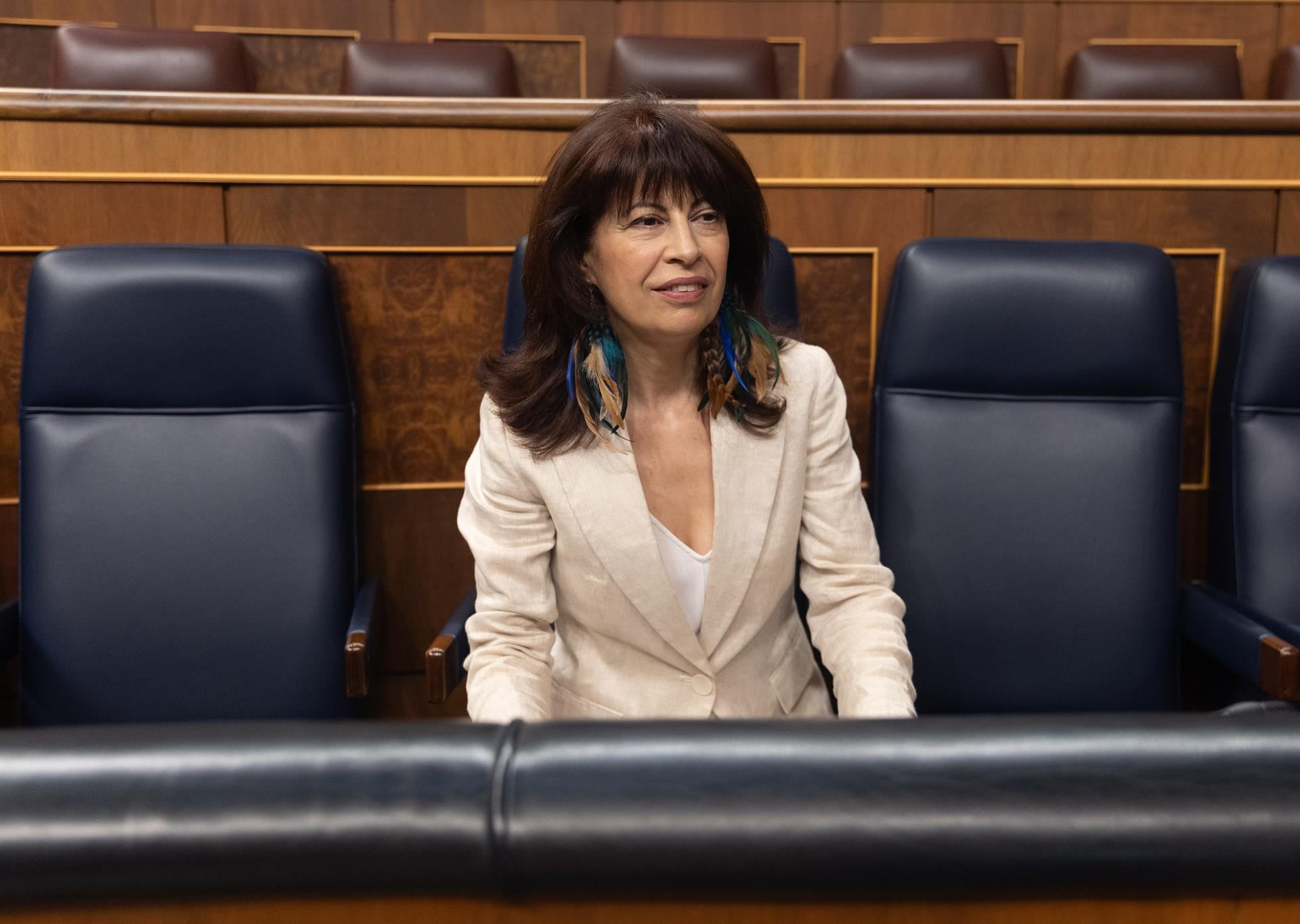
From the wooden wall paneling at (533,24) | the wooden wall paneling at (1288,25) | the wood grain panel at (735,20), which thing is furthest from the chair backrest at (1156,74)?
the wooden wall paneling at (533,24)

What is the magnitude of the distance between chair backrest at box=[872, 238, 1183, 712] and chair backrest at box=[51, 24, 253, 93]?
36.2 inches

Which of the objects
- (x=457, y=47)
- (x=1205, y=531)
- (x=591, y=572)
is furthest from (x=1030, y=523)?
(x=457, y=47)

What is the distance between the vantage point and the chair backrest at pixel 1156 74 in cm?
138

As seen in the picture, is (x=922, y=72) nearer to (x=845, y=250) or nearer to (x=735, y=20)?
(x=735, y=20)

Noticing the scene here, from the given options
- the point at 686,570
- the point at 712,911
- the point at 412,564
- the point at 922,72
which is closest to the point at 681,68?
the point at 922,72

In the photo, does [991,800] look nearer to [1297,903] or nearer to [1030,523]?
[1297,903]

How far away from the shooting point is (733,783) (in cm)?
19

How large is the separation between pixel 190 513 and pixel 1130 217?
27.4 inches

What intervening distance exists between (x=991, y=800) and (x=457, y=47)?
1.31 m

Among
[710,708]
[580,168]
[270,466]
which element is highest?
[580,168]

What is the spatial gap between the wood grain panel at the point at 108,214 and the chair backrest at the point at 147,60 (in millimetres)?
515

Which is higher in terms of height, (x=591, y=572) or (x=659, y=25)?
(x=659, y=25)

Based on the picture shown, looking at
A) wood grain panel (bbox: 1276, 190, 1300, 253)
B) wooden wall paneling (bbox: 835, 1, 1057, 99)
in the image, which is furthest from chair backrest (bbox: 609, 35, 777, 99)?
wood grain panel (bbox: 1276, 190, 1300, 253)

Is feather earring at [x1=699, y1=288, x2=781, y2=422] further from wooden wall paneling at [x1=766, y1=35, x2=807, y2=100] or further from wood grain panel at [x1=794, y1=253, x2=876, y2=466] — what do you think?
wooden wall paneling at [x1=766, y1=35, x2=807, y2=100]
